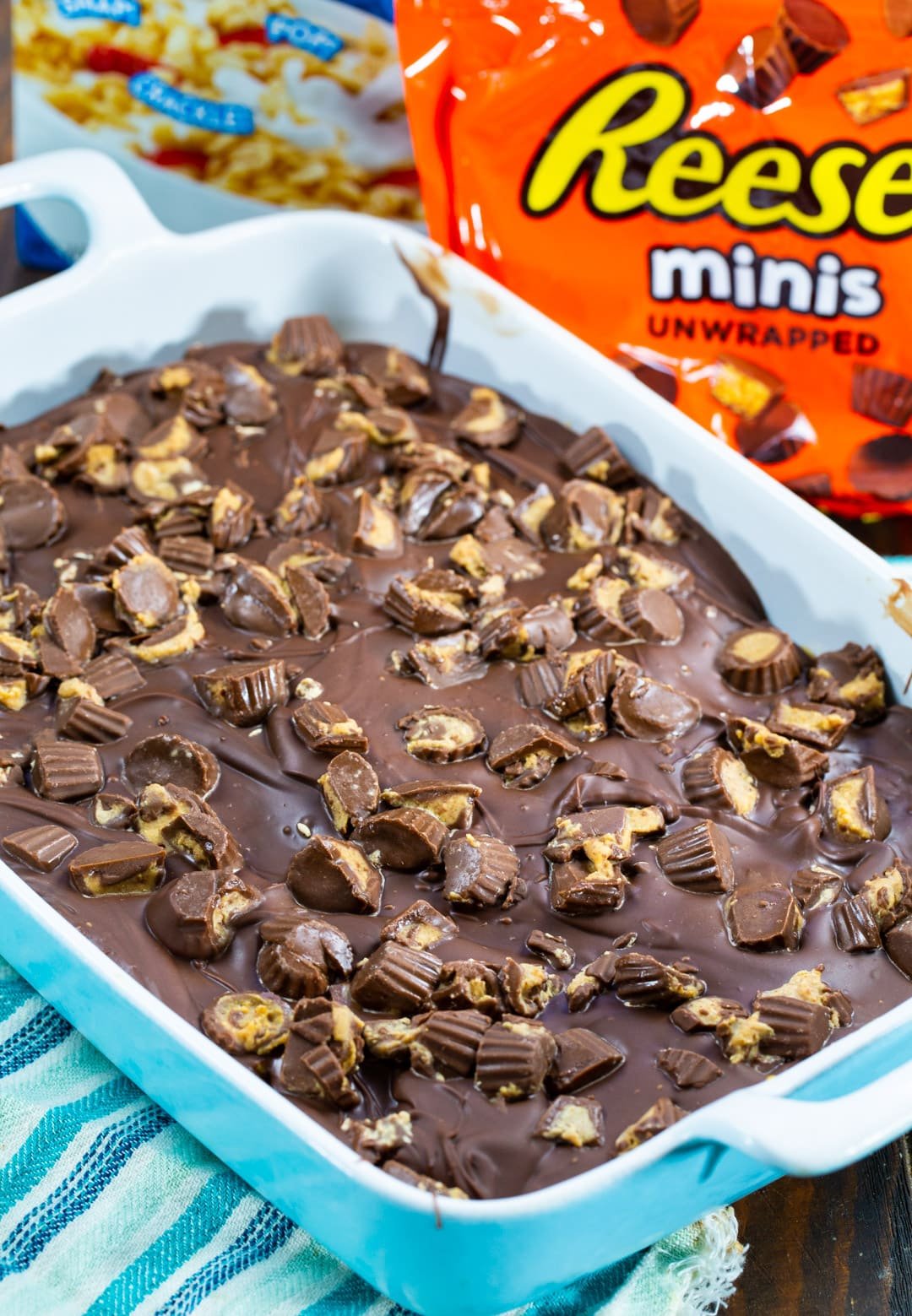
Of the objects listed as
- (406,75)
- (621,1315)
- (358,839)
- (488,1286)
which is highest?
(406,75)

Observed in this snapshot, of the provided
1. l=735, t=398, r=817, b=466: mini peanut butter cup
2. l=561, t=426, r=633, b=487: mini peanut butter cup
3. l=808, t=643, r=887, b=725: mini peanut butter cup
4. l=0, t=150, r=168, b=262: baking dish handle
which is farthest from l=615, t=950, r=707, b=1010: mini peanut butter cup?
l=0, t=150, r=168, b=262: baking dish handle

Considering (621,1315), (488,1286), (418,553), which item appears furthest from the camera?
(418,553)

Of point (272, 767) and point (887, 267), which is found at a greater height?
point (887, 267)

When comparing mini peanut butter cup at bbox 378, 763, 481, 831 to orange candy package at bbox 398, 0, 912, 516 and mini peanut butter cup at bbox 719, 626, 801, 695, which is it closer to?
mini peanut butter cup at bbox 719, 626, 801, 695

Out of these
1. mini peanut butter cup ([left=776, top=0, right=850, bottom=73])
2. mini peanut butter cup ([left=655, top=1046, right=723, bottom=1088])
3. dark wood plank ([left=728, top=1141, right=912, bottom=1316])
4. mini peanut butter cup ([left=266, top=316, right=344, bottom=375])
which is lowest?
dark wood plank ([left=728, top=1141, right=912, bottom=1316])

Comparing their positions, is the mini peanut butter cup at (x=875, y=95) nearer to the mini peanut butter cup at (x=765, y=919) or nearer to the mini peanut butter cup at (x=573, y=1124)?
the mini peanut butter cup at (x=765, y=919)

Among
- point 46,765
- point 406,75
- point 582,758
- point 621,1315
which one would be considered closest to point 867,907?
point 582,758

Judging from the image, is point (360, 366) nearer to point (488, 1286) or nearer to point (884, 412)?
point (884, 412)

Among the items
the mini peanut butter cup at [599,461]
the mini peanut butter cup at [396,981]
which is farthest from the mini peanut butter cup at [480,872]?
the mini peanut butter cup at [599,461]
